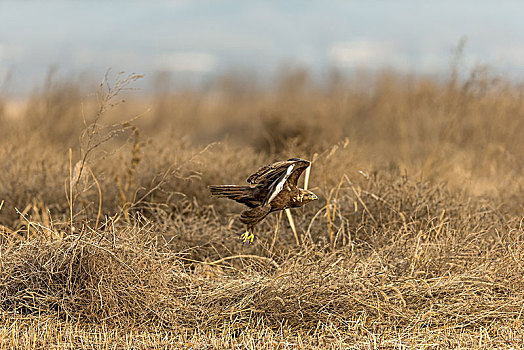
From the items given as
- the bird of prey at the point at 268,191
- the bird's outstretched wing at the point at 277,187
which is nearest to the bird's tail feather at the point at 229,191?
the bird of prey at the point at 268,191

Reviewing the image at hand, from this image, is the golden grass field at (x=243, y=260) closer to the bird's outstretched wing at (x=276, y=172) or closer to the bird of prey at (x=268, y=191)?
the bird of prey at (x=268, y=191)

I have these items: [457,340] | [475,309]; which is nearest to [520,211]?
[475,309]

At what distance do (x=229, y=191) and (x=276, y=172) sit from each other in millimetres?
305

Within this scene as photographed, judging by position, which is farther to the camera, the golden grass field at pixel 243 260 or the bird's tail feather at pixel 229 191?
the bird's tail feather at pixel 229 191

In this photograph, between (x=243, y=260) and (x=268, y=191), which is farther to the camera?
(x=243, y=260)

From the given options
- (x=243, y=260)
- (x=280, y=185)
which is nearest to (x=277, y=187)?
(x=280, y=185)

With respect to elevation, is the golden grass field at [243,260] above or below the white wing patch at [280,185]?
below

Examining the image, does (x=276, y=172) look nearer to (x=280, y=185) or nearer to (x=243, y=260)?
(x=280, y=185)

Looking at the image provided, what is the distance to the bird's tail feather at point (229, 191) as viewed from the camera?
11.4 feet

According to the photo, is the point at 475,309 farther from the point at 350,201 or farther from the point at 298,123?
the point at 298,123

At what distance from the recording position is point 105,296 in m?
3.30

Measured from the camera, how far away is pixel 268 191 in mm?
3512

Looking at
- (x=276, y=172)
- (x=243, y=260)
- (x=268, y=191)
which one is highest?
(x=276, y=172)

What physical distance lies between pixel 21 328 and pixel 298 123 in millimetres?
6570
